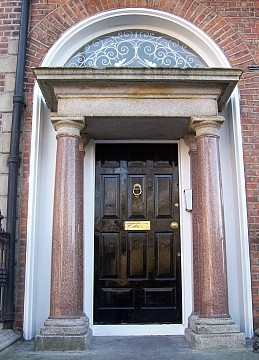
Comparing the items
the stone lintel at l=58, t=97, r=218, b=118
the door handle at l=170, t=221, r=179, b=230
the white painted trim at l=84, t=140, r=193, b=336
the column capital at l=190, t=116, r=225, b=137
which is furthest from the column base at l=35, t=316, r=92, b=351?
the column capital at l=190, t=116, r=225, b=137

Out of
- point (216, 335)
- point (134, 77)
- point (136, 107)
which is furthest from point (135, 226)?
point (134, 77)

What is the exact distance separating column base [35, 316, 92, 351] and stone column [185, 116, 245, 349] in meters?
1.12

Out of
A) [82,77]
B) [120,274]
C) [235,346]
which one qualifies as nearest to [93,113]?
[82,77]

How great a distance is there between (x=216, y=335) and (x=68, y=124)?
2.60m

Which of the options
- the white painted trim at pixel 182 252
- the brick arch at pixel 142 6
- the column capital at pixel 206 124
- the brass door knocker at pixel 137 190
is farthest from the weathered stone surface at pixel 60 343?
the brick arch at pixel 142 6

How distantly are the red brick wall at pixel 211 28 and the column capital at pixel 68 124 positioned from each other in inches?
25.8

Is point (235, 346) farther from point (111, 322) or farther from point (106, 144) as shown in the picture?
point (106, 144)

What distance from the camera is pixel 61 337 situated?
4.02 metres

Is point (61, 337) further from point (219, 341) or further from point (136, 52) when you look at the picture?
point (136, 52)

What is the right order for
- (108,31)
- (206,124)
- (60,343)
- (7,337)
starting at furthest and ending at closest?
(108,31) < (206,124) < (7,337) < (60,343)

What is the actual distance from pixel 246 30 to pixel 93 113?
7.72 feet

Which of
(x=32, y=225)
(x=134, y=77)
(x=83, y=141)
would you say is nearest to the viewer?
(x=134, y=77)

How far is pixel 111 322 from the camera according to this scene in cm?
498

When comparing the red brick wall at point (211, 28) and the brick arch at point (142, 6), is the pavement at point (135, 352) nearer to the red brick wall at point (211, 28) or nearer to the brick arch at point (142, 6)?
the red brick wall at point (211, 28)
